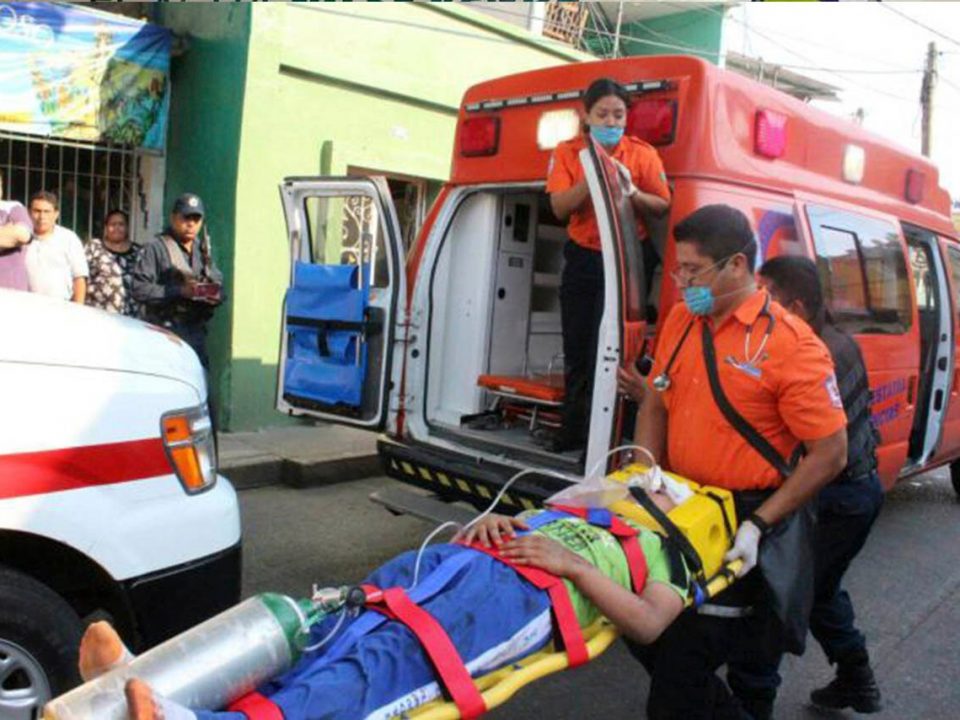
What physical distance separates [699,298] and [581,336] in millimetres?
1792

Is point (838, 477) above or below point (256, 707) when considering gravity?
above

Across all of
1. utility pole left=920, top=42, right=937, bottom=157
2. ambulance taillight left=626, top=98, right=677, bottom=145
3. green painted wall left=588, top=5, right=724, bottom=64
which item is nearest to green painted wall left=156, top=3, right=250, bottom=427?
ambulance taillight left=626, top=98, right=677, bottom=145

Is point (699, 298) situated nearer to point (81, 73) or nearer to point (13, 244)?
point (13, 244)

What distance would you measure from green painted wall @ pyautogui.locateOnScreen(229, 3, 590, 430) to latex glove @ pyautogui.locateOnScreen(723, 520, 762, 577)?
215 inches

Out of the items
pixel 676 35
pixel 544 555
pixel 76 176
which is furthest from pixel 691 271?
pixel 676 35

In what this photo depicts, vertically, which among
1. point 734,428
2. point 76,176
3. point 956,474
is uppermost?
point 76,176

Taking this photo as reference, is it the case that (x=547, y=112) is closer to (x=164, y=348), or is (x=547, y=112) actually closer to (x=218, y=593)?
(x=164, y=348)

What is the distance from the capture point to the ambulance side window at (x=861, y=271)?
15.1 ft

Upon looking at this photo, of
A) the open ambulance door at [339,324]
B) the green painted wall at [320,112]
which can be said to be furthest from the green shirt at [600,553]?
the green painted wall at [320,112]

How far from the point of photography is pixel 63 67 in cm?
669

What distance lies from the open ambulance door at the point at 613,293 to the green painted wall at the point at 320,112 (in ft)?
14.0

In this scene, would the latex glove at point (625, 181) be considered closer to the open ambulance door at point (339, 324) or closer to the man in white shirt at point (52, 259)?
the open ambulance door at point (339, 324)

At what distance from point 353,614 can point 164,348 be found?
131 cm

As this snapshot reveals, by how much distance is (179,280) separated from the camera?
5.66m
